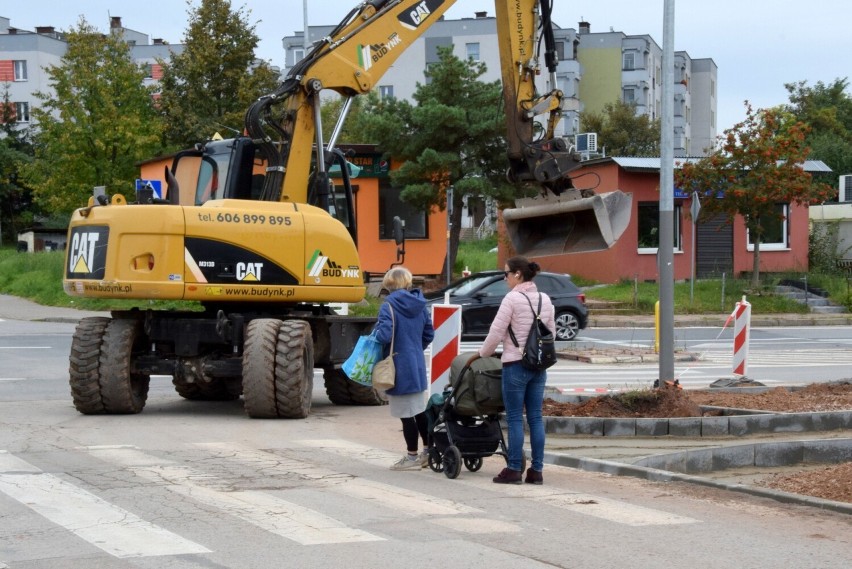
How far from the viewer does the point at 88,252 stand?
554 inches

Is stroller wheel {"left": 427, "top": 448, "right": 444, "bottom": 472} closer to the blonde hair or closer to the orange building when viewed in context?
the blonde hair

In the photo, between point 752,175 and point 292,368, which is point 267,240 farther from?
point 752,175

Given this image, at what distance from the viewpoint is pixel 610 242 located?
1306cm

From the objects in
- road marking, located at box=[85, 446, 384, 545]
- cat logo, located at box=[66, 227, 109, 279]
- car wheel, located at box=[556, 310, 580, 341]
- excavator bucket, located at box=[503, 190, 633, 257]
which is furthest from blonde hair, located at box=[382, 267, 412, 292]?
car wheel, located at box=[556, 310, 580, 341]

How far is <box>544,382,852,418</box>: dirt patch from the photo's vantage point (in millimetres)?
12805

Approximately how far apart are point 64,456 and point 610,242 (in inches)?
228

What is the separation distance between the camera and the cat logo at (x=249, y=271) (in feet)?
46.0

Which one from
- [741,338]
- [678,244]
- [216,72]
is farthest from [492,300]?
[216,72]

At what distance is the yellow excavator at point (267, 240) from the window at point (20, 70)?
7907 centimetres

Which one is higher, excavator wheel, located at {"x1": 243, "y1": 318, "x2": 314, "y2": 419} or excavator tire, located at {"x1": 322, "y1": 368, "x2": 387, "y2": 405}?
excavator wheel, located at {"x1": 243, "y1": 318, "x2": 314, "y2": 419}

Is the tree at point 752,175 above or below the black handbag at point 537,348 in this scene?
above

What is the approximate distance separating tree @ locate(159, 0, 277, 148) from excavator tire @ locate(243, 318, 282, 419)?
3189 cm

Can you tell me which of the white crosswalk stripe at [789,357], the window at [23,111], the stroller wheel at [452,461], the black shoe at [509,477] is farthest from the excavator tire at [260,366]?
the window at [23,111]

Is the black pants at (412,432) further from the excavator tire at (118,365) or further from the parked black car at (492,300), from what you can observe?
the parked black car at (492,300)
